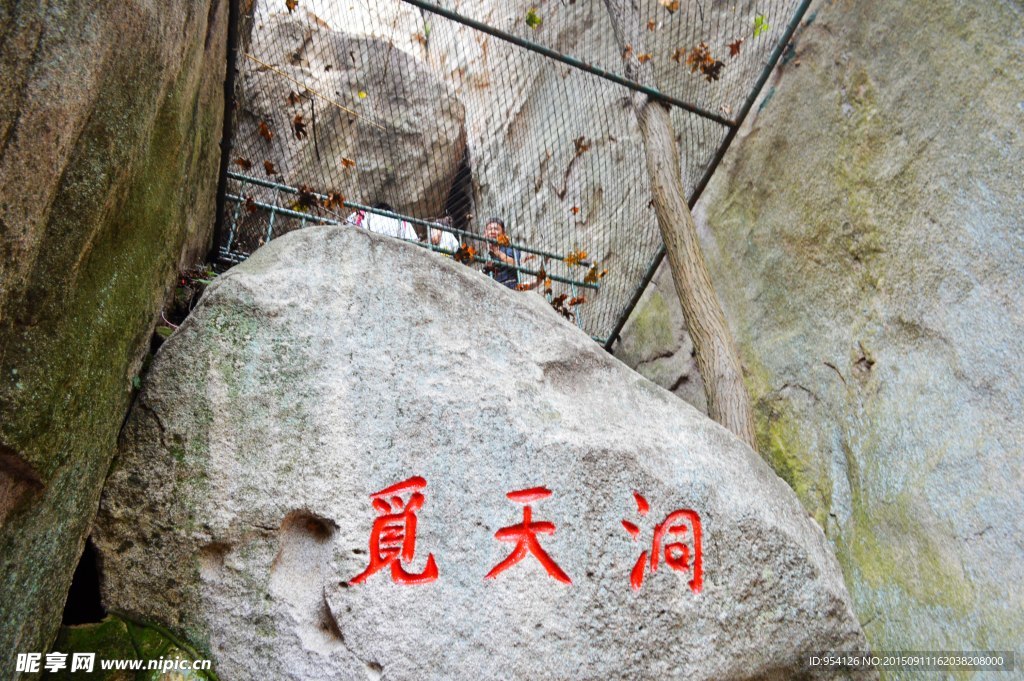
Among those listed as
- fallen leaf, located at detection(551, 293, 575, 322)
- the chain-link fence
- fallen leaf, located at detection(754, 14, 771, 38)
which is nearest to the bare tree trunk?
the chain-link fence

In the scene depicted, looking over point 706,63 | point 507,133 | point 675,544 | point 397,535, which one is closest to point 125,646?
point 397,535

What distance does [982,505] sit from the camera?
3029 millimetres

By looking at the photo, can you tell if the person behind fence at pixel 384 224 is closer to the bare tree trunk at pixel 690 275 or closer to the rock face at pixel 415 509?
the bare tree trunk at pixel 690 275

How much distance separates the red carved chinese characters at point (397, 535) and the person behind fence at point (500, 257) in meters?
2.39

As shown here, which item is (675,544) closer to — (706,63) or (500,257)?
(500,257)

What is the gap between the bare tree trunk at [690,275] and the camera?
3.70 metres

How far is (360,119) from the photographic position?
6871 mm

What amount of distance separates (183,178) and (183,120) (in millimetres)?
216

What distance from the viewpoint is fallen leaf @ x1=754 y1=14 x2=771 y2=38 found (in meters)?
4.62

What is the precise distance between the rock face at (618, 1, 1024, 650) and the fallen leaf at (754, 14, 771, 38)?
24 cm

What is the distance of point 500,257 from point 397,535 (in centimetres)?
317

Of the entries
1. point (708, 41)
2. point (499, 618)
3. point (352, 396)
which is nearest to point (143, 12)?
point (352, 396)

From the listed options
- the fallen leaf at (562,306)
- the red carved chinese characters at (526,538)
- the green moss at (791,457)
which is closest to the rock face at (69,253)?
the red carved chinese characters at (526,538)

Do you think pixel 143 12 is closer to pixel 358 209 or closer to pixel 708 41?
pixel 358 209
